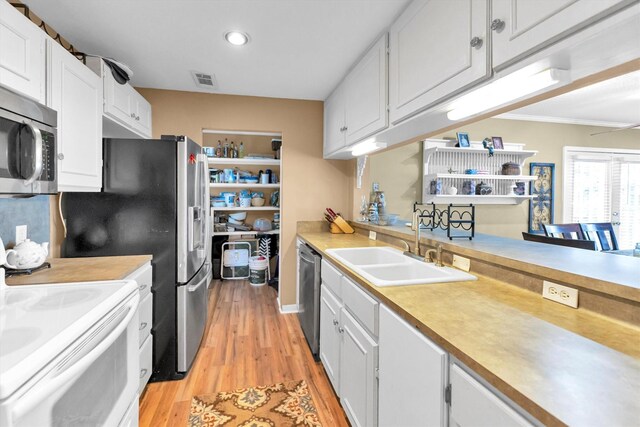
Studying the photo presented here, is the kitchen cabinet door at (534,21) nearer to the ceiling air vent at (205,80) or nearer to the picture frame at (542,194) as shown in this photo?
the ceiling air vent at (205,80)

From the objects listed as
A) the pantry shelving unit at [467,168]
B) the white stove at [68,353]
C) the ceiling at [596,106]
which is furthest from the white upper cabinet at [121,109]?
the ceiling at [596,106]

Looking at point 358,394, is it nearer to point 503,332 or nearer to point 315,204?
point 503,332

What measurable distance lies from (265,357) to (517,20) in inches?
101

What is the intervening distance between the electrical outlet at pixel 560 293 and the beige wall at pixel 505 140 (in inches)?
102

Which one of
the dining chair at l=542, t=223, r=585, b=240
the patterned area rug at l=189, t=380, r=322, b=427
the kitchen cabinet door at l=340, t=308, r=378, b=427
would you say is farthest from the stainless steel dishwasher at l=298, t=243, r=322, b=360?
the dining chair at l=542, t=223, r=585, b=240

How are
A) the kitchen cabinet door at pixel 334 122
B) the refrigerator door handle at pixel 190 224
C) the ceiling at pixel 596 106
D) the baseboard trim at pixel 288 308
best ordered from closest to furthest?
the refrigerator door handle at pixel 190 224 → the kitchen cabinet door at pixel 334 122 → the ceiling at pixel 596 106 → the baseboard trim at pixel 288 308

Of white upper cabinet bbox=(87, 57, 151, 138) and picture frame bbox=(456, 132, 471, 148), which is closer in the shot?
white upper cabinet bbox=(87, 57, 151, 138)

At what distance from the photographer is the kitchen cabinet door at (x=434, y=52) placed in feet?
3.69

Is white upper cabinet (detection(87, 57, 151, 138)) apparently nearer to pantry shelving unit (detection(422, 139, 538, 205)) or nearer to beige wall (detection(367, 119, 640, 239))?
beige wall (detection(367, 119, 640, 239))

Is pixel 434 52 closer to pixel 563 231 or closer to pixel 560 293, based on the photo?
pixel 560 293

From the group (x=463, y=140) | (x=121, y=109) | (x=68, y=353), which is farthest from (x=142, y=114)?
(x=463, y=140)

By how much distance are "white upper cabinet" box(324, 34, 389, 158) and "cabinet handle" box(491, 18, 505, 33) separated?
823 millimetres

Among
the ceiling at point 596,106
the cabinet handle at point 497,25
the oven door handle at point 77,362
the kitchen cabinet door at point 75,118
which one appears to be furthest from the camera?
the ceiling at point 596,106

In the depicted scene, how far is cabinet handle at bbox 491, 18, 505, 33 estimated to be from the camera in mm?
1010
